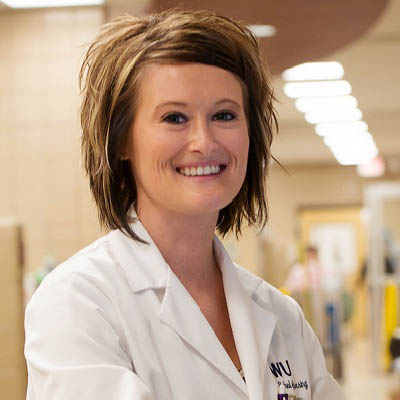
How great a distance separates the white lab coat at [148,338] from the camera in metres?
1.09

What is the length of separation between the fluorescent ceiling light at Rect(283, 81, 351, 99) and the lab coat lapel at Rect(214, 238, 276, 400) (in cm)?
805

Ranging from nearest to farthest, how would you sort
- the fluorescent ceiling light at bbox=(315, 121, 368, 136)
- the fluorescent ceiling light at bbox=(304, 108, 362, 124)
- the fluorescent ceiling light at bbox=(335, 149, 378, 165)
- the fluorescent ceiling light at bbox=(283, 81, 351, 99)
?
the fluorescent ceiling light at bbox=(283, 81, 351, 99) < the fluorescent ceiling light at bbox=(304, 108, 362, 124) < the fluorescent ceiling light at bbox=(315, 121, 368, 136) < the fluorescent ceiling light at bbox=(335, 149, 378, 165)

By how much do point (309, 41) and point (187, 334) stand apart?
4.66 m

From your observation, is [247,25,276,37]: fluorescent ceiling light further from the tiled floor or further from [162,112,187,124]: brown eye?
[162,112,187,124]: brown eye

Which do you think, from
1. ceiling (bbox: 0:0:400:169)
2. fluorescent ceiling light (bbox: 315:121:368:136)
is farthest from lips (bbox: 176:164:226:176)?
fluorescent ceiling light (bbox: 315:121:368:136)

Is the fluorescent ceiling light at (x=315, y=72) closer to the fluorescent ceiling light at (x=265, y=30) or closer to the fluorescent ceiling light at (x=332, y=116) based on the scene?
the fluorescent ceiling light at (x=332, y=116)

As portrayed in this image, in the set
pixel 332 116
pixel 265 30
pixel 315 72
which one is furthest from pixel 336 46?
pixel 332 116

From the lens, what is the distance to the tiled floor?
8445 millimetres

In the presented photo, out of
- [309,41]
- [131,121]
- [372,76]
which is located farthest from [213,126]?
[372,76]

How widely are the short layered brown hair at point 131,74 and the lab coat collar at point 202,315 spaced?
1.7 inches

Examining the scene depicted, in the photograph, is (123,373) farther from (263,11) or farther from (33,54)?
(33,54)

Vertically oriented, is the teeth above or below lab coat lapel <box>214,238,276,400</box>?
above

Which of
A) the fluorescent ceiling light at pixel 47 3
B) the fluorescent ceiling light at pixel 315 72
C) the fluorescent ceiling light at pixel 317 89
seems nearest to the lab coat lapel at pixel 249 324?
the fluorescent ceiling light at pixel 47 3

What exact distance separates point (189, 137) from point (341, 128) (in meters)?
11.7
